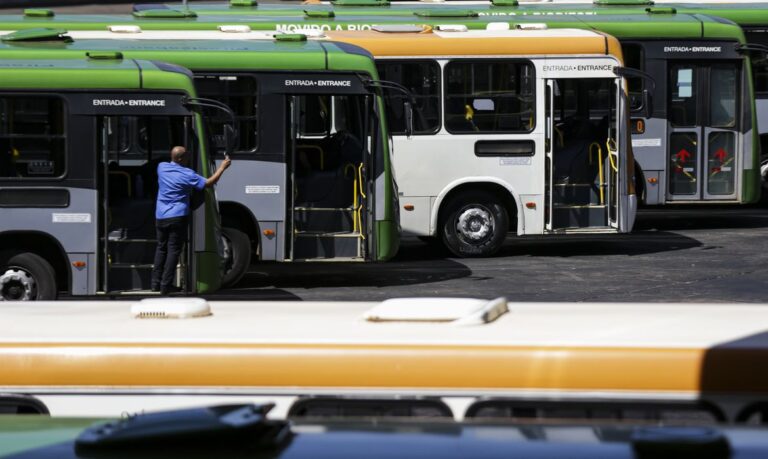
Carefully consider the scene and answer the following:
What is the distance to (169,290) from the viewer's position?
47.8 ft

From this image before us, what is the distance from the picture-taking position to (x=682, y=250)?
19703 millimetres

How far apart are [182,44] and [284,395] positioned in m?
12.7

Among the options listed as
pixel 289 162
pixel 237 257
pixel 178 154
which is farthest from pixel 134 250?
pixel 289 162

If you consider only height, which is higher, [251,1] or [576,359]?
[251,1]

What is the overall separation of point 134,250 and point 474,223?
5.69 m

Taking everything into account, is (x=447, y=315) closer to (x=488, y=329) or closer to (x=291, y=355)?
(x=488, y=329)

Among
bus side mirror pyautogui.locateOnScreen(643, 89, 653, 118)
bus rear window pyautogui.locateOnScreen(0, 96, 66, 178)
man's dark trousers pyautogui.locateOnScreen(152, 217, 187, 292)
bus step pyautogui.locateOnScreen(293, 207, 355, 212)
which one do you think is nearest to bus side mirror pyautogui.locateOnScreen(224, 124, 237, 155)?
man's dark trousers pyautogui.locateOnScreen(152, 217, 187, 292)

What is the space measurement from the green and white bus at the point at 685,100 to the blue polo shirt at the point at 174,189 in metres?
6.90

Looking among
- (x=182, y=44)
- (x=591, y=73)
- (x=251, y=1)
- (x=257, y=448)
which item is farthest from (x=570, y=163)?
(x=257, y=448)

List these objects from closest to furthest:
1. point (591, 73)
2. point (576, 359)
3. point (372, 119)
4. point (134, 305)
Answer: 1. point (576, 359)
2. point (134, 305)
3. point (372, 119)
4. point (591, 73)

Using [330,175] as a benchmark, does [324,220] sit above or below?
below

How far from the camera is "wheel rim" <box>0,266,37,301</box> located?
14414mm

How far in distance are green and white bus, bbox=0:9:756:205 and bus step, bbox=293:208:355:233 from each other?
5.14 metres

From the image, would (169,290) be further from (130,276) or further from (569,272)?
(569,272)
